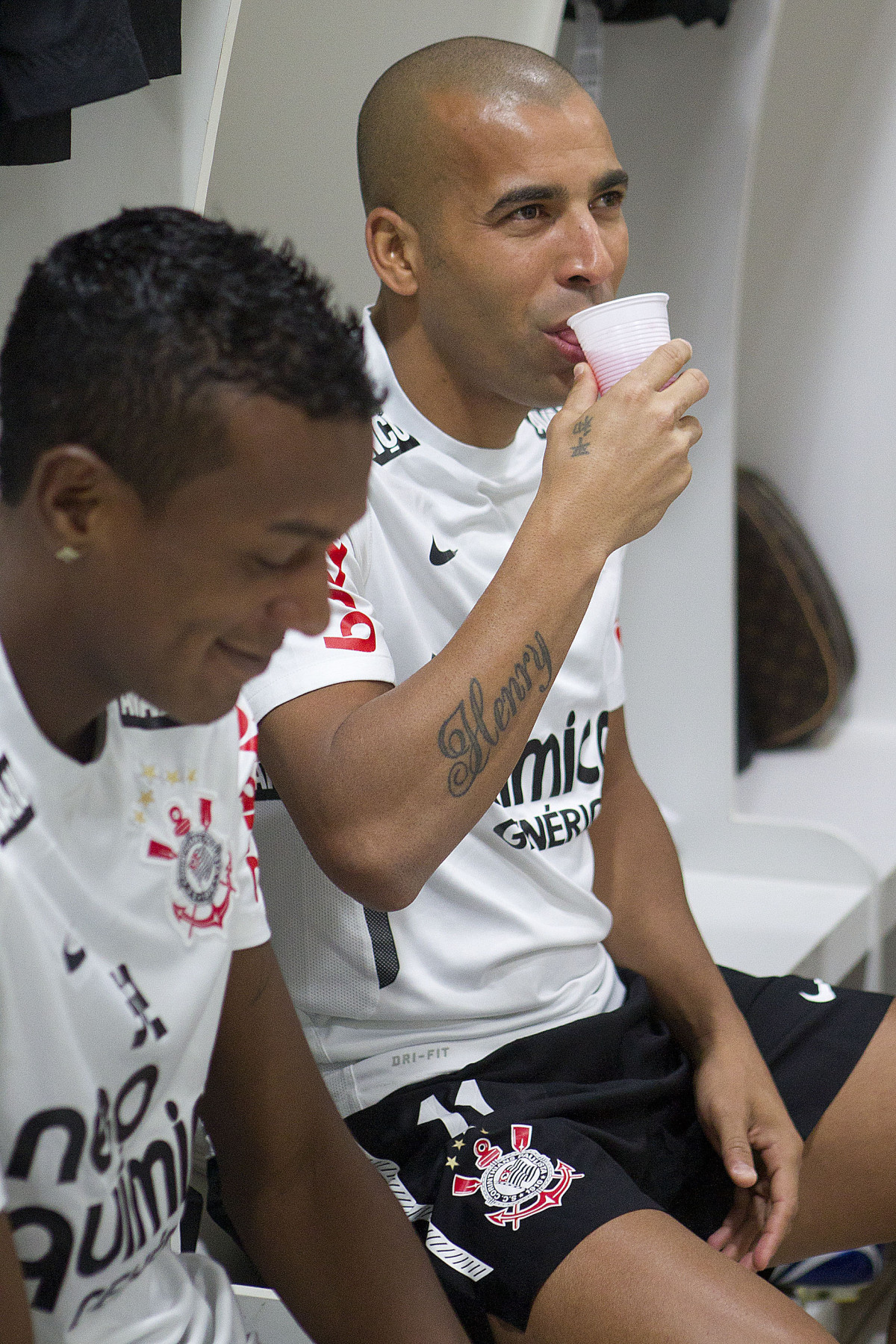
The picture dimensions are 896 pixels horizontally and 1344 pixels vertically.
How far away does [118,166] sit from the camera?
1290mm

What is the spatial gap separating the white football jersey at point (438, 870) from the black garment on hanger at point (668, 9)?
1.01 meters

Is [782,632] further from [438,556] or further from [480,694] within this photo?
[480,694]

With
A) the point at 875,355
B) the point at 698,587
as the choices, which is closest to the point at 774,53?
the point at 875,355

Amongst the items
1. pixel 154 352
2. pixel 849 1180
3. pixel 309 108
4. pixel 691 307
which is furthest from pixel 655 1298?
pixel 691 307

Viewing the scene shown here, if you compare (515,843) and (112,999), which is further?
(515,843)

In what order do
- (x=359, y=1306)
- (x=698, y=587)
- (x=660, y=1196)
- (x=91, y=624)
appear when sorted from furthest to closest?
(x=698, y=587), (x=660, y=1196), (x=359, y=1306), (x=91, y=624)

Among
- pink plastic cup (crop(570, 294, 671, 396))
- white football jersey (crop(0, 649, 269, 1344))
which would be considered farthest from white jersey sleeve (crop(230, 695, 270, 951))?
pink plastic cup (crop(570, 294, 671, 396))

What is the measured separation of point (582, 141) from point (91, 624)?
0.79 meters

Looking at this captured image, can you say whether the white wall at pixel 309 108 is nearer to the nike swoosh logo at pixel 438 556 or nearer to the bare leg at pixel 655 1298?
the nike swoosh logo at pixel 438 556

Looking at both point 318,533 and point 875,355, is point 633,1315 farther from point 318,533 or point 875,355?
point 875,355

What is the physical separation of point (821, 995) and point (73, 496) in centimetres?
105

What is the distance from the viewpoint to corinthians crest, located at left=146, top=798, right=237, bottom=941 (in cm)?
82

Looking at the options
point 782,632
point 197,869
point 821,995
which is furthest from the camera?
point 782,632

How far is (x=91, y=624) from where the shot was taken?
71cm
